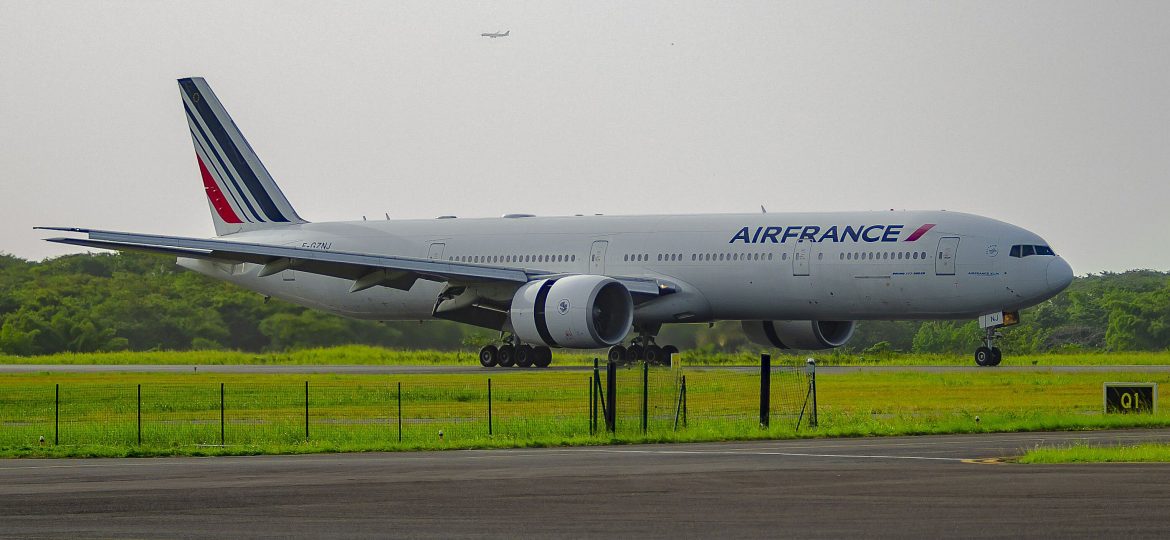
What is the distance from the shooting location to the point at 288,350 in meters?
58.9

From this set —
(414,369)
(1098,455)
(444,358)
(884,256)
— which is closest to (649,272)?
(884,256)

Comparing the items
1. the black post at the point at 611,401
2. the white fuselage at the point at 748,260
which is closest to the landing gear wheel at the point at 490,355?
the white fuselage at the point at 748,260

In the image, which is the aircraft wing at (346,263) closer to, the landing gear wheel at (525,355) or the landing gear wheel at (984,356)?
the landing gear wheel at (525,355)

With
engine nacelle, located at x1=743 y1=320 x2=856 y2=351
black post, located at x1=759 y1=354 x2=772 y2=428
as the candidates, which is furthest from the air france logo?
black post, located at x1=759 y1=354 x2=772 y2=428

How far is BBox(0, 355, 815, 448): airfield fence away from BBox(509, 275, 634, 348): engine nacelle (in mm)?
1026

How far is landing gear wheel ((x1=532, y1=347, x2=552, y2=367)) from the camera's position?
47.2 meters

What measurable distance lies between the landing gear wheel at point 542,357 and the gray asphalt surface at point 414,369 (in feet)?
1.40

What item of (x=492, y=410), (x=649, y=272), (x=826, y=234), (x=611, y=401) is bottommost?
(x=492, y=410)

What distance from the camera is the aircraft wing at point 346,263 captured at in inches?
1793

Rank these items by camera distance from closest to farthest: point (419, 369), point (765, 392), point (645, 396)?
point (645, 396), point (765, 392), point (419, 369)

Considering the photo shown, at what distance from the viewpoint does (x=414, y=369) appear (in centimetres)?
4956

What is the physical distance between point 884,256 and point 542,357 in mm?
10217

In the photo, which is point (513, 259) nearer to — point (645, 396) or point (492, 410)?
point (492, 410)

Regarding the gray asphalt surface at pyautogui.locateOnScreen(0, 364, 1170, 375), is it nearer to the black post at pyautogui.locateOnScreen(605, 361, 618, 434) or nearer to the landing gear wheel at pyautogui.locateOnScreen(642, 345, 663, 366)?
the landing gear wheel at pyautogui.locateOnScreen(642, 345, 663, 366)
